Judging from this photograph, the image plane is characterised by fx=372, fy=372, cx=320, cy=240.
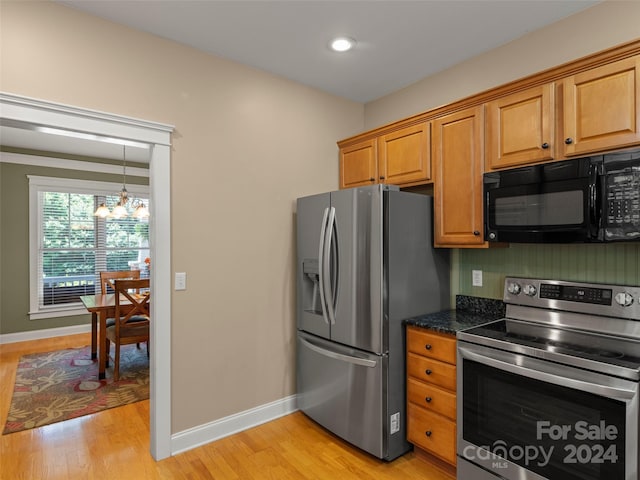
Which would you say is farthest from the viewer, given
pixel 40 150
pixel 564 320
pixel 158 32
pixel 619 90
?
pixel 40 150

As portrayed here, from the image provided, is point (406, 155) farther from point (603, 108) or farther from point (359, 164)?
point (603, 108)

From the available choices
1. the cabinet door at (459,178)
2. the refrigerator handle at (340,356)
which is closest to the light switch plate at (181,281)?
the refrigerator handle at (340,356)

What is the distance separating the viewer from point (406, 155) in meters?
2.79

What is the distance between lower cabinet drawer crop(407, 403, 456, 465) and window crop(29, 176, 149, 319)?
539 cm

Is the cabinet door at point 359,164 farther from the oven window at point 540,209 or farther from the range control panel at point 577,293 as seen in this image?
the range control panel at point 577,293

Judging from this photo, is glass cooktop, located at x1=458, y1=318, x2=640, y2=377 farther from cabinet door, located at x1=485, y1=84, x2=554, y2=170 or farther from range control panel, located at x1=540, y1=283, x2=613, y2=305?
→ cabinet door, located at x1=485, y1=84, x2=554, y2=170

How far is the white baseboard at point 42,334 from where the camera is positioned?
5077mm

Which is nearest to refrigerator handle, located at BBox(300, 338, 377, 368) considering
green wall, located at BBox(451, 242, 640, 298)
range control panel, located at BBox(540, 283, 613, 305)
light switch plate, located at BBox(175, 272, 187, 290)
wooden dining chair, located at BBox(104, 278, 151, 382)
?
green wall, located at BBox(451, 242, 640, 298)

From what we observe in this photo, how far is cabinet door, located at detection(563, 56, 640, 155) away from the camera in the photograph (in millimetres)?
1756

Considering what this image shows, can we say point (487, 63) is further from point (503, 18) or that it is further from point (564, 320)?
point (564, 320)

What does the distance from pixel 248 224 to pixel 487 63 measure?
6.86 feet

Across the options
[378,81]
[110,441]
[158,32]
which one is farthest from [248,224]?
[110,441]

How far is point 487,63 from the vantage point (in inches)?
104

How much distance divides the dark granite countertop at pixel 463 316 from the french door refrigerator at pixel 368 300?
3.6 inches
